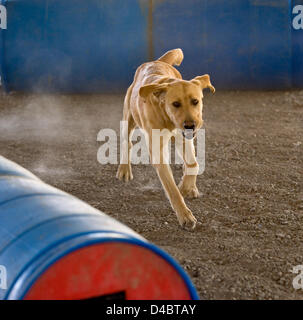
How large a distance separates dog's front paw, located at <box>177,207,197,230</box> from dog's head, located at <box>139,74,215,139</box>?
523mm

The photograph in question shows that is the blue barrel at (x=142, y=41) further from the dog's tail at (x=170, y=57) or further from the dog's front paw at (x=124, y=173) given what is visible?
the dog's front paw at (x=124, y=173)

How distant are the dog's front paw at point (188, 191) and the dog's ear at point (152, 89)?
2.64 ft

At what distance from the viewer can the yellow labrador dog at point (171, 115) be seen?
169 inches

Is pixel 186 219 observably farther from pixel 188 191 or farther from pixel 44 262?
pixel 44 262

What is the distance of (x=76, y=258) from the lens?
7.18 feet

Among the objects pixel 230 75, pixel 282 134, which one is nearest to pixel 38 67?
pixel 230 75

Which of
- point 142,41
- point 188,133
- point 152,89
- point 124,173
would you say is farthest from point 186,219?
point 142,41

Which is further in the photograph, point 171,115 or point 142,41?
point 142,41

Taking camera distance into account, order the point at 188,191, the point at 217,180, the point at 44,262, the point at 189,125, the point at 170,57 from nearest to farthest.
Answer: the point at 44,262, the point at 189,125, the point at 188,191, the point at 217,180, the point at 170,57

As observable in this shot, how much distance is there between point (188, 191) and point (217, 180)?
1.60 feet

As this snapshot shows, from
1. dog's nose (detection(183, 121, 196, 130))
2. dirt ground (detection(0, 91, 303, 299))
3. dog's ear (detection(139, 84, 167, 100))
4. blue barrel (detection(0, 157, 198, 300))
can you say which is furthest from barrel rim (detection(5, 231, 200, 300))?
dog's ear (detection(139, 84, 167, 100))

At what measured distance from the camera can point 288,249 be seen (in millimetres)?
3920
